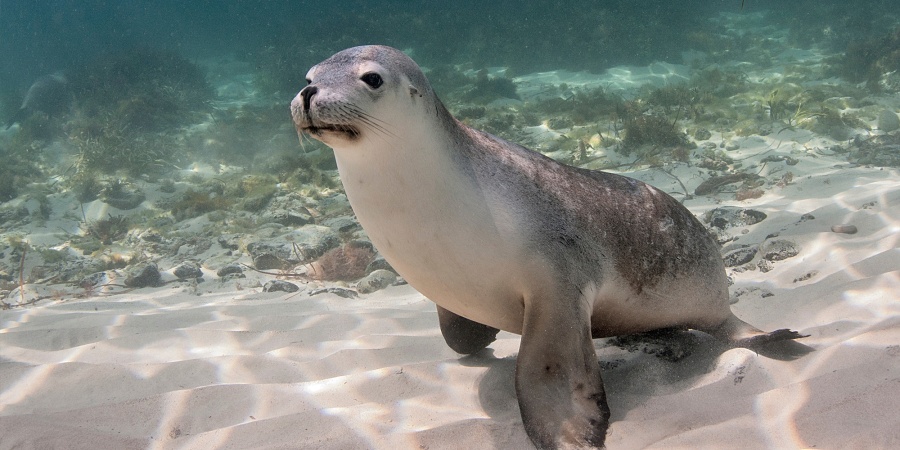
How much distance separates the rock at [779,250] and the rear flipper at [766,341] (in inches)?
55.7

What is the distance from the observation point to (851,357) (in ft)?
6.25

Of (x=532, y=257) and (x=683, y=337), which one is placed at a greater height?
(x=532, y=257)

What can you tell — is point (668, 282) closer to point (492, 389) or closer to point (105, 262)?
point (492, 389)

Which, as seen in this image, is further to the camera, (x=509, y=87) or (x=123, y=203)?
(x=509, y=87)

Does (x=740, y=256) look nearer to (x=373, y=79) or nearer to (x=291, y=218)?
(x=373, y=79)

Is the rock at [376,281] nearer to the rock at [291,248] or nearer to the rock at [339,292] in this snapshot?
the rock at [339,292]

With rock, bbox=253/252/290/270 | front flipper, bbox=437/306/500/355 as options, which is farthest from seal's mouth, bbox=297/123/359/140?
rock, bbox=253/252/290/270

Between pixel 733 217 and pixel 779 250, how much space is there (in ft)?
3.15

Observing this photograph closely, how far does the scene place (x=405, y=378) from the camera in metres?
2.37

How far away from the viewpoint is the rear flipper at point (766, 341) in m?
2.20

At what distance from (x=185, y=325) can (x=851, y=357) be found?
11.9 ft

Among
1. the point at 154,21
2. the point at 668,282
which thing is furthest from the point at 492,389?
the point at 154,21

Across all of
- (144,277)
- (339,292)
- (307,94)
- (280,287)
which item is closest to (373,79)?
(307,94)

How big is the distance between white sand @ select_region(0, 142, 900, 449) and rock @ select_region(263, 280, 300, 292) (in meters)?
0.58
